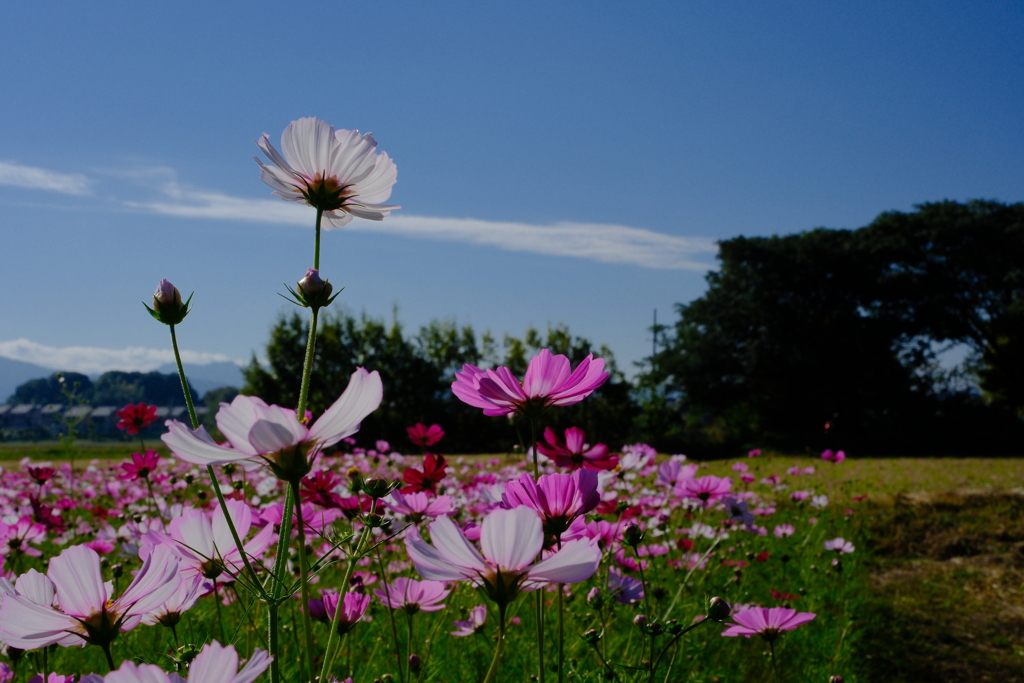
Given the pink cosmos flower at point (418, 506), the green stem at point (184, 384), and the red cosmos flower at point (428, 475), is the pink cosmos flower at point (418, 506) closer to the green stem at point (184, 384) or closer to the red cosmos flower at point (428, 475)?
the red cosmos flower at point (428, 475)

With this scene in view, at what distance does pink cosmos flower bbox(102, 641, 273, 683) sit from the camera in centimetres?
44

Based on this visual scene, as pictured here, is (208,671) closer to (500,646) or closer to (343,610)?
(500,646)

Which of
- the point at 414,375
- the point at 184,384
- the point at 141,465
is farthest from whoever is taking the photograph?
the point at 414,375

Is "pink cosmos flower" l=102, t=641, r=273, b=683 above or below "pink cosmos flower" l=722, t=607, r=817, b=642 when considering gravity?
above

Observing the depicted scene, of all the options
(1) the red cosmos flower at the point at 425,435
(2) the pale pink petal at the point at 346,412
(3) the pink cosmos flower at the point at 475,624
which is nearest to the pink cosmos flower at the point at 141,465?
(1) the red cosmos flower at the point at 425,435

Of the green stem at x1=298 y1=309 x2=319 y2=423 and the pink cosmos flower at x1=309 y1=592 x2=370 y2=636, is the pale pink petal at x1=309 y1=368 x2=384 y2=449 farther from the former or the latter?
the pink cosmos flower at x1=309 y1=592 x2=370 y2=636

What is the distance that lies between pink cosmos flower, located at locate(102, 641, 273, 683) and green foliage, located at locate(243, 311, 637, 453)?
1372cm

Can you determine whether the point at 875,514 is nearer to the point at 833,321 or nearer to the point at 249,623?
the point at 249,623

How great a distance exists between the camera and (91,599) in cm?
61

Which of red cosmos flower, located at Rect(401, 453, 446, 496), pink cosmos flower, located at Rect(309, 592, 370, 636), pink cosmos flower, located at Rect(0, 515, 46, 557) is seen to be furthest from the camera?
pink cosmos flower, located at Rect(0, 515, 46, 557)

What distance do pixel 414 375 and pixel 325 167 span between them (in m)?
15.3

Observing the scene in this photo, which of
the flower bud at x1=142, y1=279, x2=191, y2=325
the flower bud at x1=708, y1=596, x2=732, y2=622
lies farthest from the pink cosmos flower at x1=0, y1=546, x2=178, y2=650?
the flower bud at x1=708, y1=596, x2=732, y2=622

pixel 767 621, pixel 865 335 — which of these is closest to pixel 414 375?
pixel 865 335

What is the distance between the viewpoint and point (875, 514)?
5383mm
